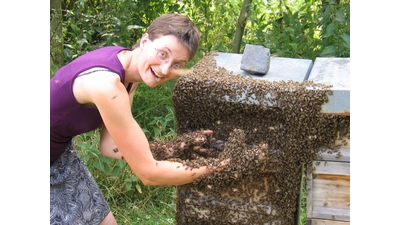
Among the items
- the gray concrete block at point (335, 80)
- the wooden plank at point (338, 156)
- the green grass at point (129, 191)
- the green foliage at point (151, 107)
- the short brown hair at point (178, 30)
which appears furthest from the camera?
the green foliage at point (151, 107)

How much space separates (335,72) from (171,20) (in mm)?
850

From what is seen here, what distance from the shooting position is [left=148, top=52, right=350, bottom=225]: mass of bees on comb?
2043 mm

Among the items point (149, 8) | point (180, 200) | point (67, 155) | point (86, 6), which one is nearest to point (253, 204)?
point (180, 200)

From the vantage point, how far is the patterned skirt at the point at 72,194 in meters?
2.04

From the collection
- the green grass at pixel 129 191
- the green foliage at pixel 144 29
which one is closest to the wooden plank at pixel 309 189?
the green grass at pixel 129 191

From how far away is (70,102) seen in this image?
182cm

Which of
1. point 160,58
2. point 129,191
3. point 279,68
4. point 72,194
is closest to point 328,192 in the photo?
point 279,68

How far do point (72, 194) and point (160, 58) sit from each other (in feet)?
2.46

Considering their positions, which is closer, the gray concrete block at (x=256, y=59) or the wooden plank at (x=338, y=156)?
the wooden plank at (x=338, y=156)

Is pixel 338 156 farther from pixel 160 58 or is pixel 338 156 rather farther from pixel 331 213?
pixel 160 58

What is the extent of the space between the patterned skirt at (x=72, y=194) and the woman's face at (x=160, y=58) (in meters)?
0.57

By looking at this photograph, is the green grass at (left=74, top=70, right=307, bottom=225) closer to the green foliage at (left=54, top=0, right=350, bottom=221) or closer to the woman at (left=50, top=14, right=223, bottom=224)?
the green foliage at (left=54, top=0, right=350, bottom=221)

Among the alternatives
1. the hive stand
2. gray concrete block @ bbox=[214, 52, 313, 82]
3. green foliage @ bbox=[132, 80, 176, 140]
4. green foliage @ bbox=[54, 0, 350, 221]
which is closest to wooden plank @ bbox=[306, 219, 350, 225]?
the hive stand

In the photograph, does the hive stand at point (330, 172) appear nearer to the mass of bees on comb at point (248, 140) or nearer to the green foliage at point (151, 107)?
the mass of bees on comb at point (248, 140)
